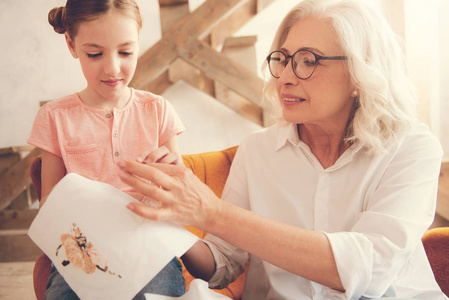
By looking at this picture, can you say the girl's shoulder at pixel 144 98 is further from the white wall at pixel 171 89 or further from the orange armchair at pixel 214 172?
the white wall at pixel 171 89

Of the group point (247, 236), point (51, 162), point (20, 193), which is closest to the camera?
point (247, 236)

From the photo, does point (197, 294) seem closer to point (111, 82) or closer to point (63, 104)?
point (111, 82)

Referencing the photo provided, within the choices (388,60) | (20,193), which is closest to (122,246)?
(388,60)

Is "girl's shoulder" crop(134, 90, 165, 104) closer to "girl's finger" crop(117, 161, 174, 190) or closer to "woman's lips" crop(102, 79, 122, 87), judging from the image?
"woman's lips" crop(102, 79, 122, 87)

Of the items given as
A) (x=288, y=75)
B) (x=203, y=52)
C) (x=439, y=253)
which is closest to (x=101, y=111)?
(x=288, y=75)

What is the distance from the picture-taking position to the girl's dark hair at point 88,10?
107 cm

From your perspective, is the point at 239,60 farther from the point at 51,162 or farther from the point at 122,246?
the point at 122,246

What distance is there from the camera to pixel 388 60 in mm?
1141

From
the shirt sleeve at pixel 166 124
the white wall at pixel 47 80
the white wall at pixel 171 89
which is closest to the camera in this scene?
the shirt sleeve at pixel 166 124

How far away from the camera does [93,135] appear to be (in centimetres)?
118

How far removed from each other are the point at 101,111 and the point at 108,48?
215mm

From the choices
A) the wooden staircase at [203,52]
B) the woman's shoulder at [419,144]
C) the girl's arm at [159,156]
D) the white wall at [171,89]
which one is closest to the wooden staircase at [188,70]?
the wooden staircase at [203,52]

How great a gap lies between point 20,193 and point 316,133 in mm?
2825

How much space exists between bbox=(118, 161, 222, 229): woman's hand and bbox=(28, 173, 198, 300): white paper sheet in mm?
38
